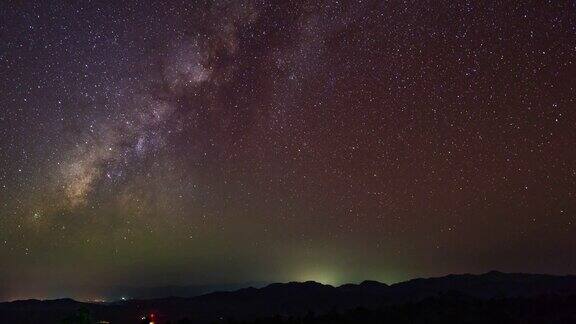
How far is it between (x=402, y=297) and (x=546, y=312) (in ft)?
137

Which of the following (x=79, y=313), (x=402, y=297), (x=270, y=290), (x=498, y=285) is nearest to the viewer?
(x=79, y=313)

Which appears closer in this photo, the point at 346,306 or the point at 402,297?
the point at 346,306

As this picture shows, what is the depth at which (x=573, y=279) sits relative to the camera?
76.1 metres

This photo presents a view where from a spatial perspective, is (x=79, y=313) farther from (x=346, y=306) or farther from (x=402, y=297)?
(x=402, y=297)

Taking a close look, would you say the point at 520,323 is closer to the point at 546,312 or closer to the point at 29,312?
the point at 546,312

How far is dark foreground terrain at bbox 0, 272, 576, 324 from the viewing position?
34094mm

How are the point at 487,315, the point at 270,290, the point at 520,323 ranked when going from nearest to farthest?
the point at 520,323, the point at 487,315, the point at 270,290

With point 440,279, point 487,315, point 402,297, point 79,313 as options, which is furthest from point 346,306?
point 79,313

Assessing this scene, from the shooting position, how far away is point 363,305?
221 feet

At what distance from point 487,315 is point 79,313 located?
2256 cm

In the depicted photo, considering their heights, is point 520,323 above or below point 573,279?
below

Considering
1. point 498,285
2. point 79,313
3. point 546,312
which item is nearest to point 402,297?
point 498,285

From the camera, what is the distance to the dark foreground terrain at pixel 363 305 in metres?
34.1

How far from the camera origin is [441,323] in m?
31.2
